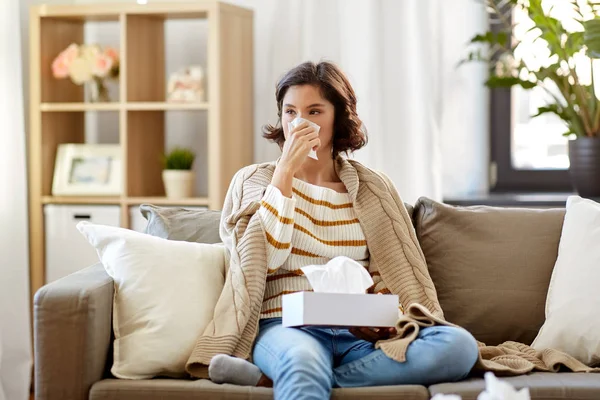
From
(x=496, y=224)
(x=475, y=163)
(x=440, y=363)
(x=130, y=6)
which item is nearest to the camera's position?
(x=440, y=363)

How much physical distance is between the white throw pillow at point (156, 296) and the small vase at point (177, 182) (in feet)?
4.25

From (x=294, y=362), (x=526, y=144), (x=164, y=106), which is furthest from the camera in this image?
(x=526, y=144)

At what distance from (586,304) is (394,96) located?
5.28ft

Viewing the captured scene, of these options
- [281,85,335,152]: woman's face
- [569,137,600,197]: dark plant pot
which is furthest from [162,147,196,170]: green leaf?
[569,137,600,197]: dark plant pot

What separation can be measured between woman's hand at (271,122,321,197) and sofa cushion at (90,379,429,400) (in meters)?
0.54

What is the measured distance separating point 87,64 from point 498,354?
7.01 ft

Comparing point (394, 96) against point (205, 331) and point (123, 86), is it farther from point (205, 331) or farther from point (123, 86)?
point (205, 331)

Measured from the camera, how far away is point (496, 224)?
8.43ft

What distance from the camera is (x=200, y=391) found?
2.07 metres

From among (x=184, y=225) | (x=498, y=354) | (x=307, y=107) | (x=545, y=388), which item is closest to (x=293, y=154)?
(x=307, y=107)

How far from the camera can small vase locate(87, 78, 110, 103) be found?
374 cm

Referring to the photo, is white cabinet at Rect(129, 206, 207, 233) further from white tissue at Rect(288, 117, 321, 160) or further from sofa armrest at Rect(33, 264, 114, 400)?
sofa armrest at Rect(33, 264, 114, 400)

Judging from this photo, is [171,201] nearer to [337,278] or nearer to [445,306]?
[445,306]

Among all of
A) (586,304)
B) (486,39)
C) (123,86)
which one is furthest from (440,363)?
(123,86)
